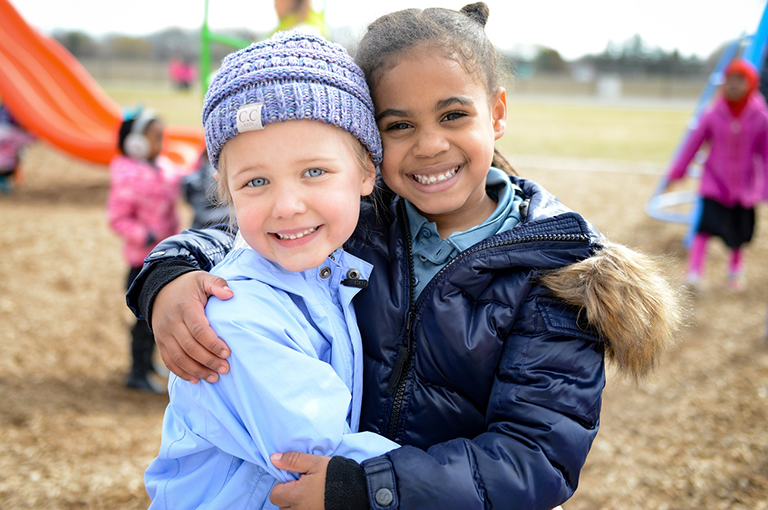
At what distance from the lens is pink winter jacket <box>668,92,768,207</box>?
18.4 ft

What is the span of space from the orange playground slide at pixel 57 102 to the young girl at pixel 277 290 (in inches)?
284

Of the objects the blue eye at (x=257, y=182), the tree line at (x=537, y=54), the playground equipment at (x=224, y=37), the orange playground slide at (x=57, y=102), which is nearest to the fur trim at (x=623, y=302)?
the blue eye at (x=257, y=182)

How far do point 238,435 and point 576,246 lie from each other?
3.02ft

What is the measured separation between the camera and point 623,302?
1.47m

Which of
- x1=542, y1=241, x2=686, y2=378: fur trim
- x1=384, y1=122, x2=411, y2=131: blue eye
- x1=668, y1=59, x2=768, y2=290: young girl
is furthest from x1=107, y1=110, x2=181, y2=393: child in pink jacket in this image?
x1=668, y1=59, x2=768, y2=290: young girl

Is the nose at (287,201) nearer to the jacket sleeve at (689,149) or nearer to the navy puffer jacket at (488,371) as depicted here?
the navy puffer jacket at (488,371)

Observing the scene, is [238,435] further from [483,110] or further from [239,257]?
[483,110]

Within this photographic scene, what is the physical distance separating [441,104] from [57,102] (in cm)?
1028

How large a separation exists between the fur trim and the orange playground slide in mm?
7495

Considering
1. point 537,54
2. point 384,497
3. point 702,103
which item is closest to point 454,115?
point 384,497

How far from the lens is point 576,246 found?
153cm

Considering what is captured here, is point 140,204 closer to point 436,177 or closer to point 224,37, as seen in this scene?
point 224,37

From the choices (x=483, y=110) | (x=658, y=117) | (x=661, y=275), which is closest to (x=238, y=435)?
(x=483, y=110)

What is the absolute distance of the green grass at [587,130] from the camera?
13.2 m
